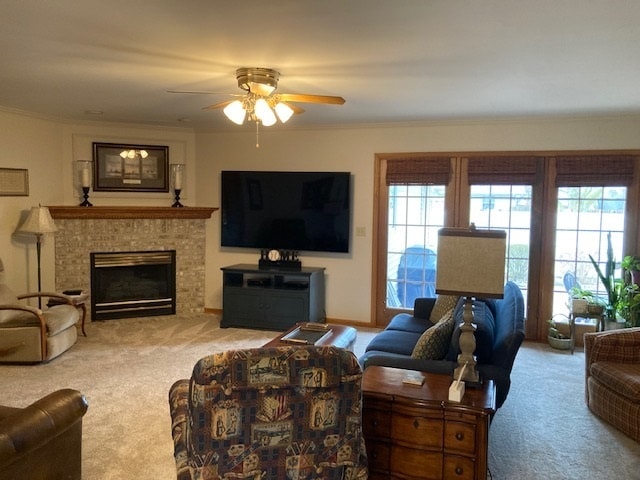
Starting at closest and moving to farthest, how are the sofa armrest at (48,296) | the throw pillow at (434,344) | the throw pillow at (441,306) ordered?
the throw pillow at (434,344) < the throw pillow at (441,306) < the sofa armrest at (48,296)

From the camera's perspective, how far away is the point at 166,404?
3.90 metres

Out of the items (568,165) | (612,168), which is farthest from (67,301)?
(612,168)

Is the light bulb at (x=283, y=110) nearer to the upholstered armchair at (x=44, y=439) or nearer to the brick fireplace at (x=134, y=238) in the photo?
the upholstered armchair at (x=44, y=439)

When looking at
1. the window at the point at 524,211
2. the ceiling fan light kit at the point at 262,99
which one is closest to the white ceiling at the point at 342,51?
the ceiling fan light kit at the point at 262,99

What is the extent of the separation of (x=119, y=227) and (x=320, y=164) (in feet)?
8.55

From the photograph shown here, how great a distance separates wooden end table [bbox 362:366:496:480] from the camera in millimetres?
2342

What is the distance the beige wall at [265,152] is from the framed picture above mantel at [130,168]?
92 millimetres

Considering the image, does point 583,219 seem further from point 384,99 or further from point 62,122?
point 62,122

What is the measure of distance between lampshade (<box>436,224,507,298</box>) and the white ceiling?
105cm

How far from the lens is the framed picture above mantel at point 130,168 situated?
6375 millimetres

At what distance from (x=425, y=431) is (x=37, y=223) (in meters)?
4.71

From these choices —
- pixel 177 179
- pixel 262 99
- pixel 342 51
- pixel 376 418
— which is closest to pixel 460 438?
pixel 376 418

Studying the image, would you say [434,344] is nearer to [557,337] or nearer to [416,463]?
[416,463]

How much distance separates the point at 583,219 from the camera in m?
5.49
